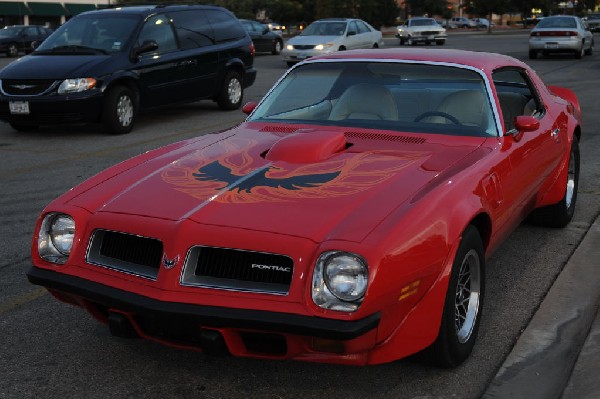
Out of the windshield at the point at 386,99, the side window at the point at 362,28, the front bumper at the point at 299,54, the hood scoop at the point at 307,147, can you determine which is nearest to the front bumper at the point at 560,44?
the side window at the point at 362,28

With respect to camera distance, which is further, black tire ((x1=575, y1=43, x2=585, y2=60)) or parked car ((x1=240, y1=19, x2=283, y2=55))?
parked car ((x1=240, y1=19, x2=283, y2=55))

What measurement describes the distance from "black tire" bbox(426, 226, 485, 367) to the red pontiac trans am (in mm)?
10

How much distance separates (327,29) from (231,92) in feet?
34.3

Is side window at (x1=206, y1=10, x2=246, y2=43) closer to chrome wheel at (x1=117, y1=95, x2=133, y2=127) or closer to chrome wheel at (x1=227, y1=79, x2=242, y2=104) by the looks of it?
chrome wheel at (x1=227, y1=79, x2=242, y2=104)

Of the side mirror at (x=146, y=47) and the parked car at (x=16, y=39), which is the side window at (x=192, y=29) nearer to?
the side mirror at (x=146, y=47)

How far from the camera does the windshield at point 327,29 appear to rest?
77.6ft

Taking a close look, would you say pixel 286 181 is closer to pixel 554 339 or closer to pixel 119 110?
pixel 554 339

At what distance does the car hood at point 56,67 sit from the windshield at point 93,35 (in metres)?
0.23

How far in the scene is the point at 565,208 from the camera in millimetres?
6258

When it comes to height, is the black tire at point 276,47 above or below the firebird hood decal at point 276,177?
below

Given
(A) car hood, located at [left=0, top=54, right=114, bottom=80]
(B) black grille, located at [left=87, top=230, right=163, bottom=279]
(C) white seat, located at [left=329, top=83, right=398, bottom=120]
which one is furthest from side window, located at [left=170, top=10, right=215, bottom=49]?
(B) black grille, located at [left=87, top=230, right=163, bottom=279]

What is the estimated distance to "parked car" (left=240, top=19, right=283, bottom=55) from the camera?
31.0 metres

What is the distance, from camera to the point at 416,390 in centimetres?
368

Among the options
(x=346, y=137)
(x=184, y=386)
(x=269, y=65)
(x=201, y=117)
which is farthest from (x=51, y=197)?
(x=269, y=65)
